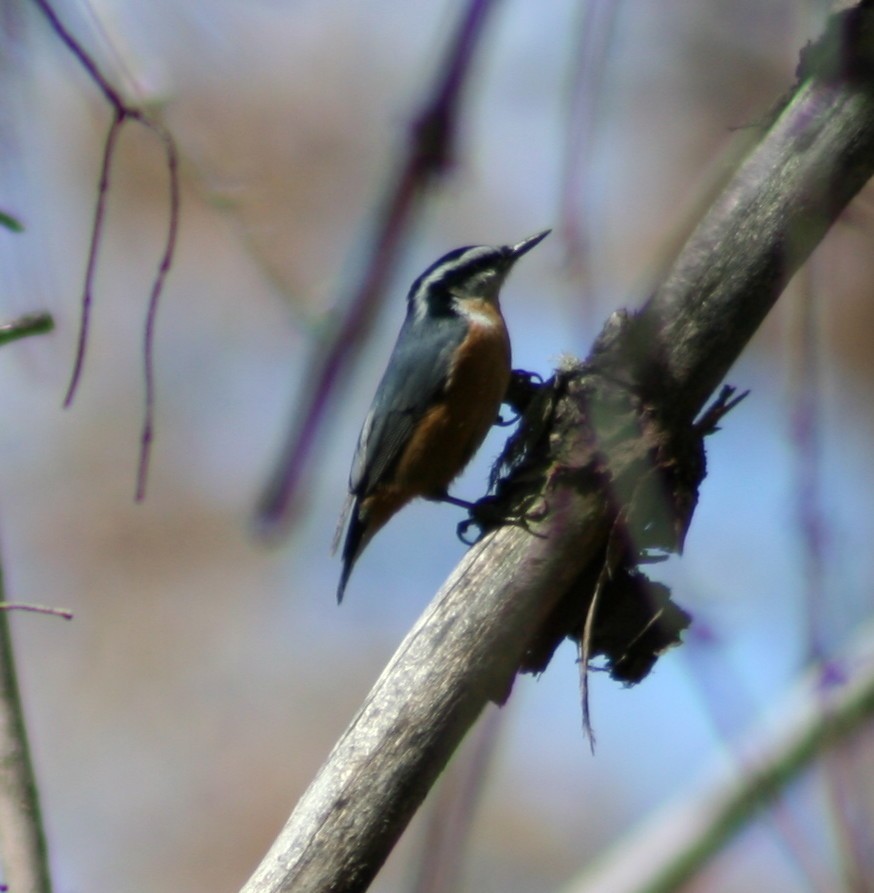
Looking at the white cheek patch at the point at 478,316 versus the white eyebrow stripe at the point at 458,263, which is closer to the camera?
the white cheek patch at the point at 478,316

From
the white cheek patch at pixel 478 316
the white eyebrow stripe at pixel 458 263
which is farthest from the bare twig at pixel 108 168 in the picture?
the white eyebrow stripe at pixel 458 263

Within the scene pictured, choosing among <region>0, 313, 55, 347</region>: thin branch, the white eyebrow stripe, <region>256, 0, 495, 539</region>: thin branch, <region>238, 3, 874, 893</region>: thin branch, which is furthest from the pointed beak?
<region>256, 0, 495, 539</region>: thin branch

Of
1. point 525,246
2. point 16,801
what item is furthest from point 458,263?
point 16,801

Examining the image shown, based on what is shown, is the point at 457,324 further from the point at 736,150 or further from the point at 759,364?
the point at 736,150

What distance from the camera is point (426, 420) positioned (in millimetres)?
4211

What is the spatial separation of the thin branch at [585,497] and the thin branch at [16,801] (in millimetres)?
348

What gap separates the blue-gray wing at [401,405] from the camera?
4.22 m

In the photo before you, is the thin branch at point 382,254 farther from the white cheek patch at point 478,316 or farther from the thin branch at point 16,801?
the white cheek patch at point 478,316

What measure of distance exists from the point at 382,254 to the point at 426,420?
125 inches

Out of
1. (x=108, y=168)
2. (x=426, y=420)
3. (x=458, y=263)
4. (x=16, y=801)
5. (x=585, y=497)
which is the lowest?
(x=16, y=801)

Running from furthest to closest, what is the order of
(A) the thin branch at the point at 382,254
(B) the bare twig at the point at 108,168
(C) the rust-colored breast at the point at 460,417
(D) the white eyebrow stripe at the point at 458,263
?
(D) the white eyebrow stripe at the point at 458,263 → (C) the rust-colored breast at the point at 460,417 → (B) the bare twig at the point at 108,168 → (A) the thin branch at the point at 382,254

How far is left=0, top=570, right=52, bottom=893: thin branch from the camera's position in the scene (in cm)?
195

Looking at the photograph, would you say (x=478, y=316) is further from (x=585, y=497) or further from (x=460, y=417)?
(x=585, y=497)

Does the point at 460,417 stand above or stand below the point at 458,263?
below
